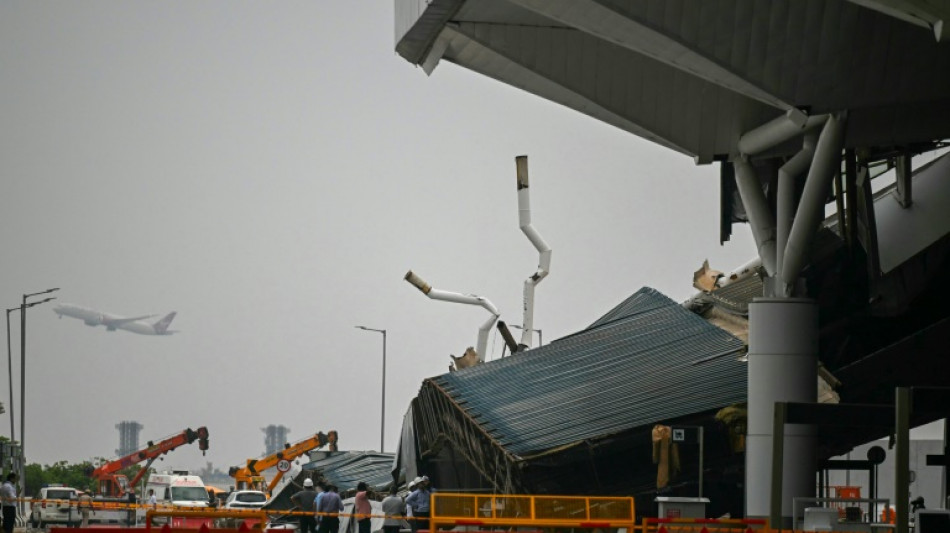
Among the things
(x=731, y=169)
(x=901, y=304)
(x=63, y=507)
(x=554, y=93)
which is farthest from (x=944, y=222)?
(x=63, y=507)

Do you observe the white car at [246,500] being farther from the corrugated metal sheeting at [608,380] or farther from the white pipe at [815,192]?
the white pipe at [815,192]

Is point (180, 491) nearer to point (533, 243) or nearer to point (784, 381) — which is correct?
point (533, 243)

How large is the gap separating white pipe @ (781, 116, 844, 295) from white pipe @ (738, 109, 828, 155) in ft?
1.27

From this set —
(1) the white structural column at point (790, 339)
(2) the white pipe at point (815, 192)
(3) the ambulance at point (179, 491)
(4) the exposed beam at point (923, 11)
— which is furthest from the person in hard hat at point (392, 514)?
(3) the ambulance at point (179, 491)

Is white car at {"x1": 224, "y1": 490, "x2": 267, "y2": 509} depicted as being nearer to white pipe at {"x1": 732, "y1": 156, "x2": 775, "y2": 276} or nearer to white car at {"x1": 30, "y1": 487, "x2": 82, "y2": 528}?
white car at {"x1": 30, "y1": 487, "x2": 82, "y2": 528}

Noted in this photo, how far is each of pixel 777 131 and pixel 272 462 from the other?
48.5 metres

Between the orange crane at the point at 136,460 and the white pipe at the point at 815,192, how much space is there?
174 feet

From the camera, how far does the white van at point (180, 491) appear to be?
218ft

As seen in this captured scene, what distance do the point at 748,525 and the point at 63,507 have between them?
3792 centimetres

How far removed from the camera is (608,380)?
4156 centimetres

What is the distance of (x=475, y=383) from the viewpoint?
145 ft

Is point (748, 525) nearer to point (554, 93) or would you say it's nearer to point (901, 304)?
point (554, 93)

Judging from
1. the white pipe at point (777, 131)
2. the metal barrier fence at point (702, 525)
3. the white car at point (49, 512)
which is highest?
the white pipe at point (777, 131)

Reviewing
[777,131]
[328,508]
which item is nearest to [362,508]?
[328,508]
